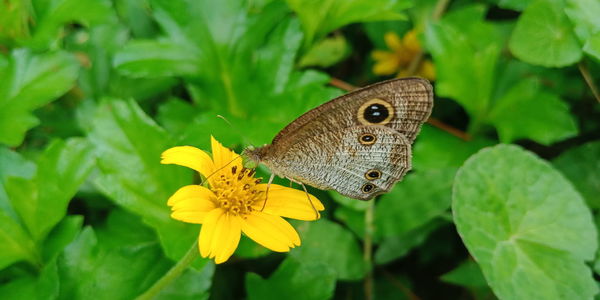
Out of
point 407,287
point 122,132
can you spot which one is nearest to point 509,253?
point 407,287

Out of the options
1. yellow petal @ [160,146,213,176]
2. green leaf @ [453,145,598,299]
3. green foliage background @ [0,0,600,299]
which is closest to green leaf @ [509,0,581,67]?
green foliage background @ [0,0,600,299]

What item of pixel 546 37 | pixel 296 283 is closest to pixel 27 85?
pixel 296 283

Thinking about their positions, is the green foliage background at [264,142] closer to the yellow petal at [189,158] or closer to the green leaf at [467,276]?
the green leaf at [467,276]

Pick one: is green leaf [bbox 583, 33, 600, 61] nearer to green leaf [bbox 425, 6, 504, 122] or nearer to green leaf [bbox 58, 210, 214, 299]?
green leaf [bbox 425, 6, 504, 122]

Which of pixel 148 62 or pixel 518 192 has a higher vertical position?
pixel 148 62

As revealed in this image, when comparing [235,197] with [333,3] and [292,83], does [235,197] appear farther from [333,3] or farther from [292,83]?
[333,3]

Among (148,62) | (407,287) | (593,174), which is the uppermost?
(148,62)

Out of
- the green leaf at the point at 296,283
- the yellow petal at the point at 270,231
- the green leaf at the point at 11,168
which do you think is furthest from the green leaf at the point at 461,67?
the green leaf at the point at 11,168
